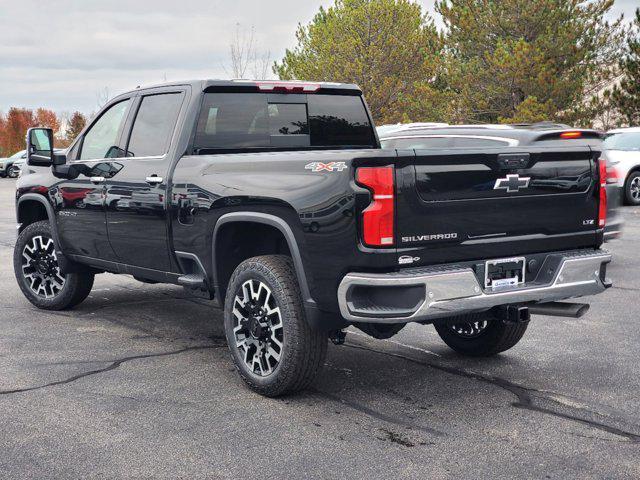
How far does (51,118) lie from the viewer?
103 meters

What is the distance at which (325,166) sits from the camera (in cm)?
467

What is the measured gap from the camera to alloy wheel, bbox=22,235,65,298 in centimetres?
775

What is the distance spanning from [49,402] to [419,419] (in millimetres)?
2182

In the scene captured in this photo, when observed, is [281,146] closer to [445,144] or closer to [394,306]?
[394,306]

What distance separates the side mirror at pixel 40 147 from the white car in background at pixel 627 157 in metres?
14.2

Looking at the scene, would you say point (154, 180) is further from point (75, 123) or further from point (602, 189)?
point (75, 123)

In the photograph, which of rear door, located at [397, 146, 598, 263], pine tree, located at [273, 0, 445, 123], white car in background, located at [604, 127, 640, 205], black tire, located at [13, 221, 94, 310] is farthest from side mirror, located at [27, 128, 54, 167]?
pine tree, located at [273, 0, 445, 123]

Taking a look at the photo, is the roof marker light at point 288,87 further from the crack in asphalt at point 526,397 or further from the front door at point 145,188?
the crack in asphalt at point 526,397

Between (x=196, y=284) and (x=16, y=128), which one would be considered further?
(x=16, y=128)

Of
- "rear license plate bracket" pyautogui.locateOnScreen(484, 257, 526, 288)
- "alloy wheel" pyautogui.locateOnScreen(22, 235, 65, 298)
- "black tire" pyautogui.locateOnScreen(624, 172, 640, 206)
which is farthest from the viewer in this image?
"black tire" pyautogui.locateOnScreen(624, 172, 640, 206)

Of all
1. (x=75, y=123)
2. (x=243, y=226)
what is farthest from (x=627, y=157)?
(x=75, y=123)

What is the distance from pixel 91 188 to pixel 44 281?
144cm

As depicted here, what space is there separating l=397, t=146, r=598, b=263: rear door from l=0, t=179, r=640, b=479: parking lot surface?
95 cm

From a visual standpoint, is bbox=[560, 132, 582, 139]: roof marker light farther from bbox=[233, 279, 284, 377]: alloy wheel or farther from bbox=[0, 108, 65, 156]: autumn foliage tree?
bbox=[0, 108, 65, 156]: autumn foliage tree
